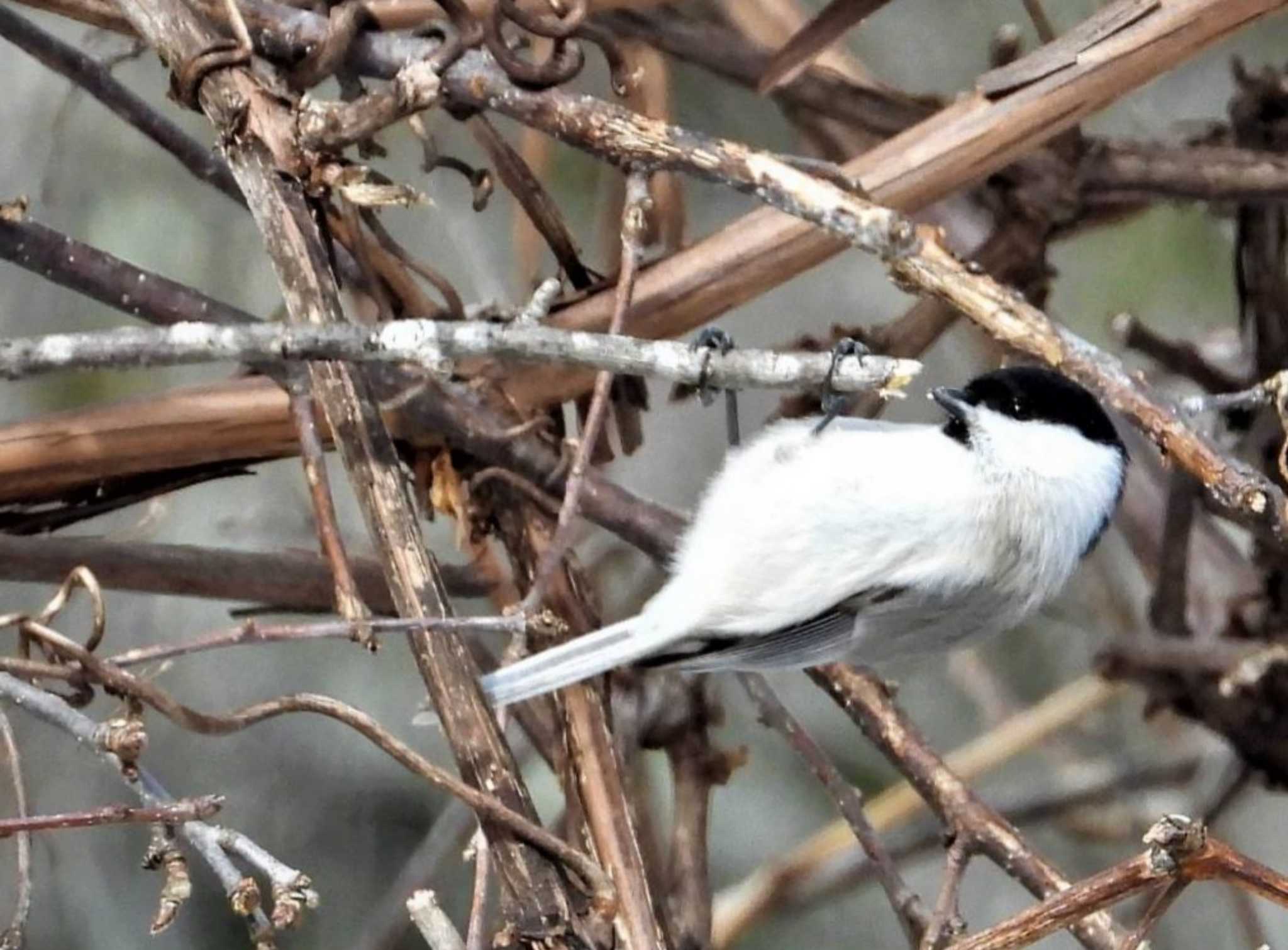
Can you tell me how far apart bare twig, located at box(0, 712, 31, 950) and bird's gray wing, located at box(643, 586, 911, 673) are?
1.28 feet

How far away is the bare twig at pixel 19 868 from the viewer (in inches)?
25.7

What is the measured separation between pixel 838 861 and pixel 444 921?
0.98 m

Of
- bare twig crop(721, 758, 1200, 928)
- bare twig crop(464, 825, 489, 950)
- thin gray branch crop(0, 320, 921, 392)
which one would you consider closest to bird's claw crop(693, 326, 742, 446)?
thin gray branch crop(0, 320, 921, 392)

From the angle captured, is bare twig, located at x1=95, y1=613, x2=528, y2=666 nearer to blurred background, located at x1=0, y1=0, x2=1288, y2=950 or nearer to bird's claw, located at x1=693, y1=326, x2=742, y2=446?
bird's claw, located at x1=693, y1=326, x2=742, y2=446

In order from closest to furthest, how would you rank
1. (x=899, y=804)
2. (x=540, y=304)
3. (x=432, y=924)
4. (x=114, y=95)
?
(x=432, y=924) → (x=540, y=304) → (x=114, y=95) → (x=899, y=804)

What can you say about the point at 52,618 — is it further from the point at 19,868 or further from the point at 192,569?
the point at 192,569

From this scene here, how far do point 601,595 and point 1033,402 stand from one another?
0.48m

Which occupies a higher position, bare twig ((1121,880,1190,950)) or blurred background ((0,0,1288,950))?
blurred background ((0,0,1288,950))

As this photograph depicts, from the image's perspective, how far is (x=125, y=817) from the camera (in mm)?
621

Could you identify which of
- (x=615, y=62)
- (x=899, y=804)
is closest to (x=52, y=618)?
(x=615, y=62)

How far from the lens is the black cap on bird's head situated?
101 cm

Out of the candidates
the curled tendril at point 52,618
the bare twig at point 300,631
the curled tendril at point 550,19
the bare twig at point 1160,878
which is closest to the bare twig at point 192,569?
the curled tendril at point 52,618

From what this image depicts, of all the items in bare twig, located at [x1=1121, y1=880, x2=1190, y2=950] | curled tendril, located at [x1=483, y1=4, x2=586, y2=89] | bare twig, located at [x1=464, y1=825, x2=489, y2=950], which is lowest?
bare twig, located at [x1=1121, y1=880, x2=1190, y2=950]

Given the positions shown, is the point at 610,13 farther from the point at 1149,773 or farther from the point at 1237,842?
the point at 1237,842
